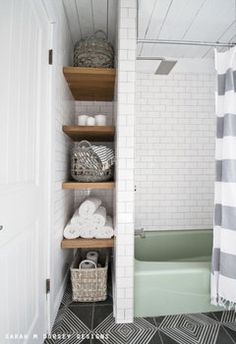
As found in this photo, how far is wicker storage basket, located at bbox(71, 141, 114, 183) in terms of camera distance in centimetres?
171

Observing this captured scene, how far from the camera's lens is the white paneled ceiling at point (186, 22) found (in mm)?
1604

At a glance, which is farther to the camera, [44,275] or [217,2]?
[217,2]

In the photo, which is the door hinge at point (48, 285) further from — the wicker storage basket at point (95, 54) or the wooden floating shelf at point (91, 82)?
the wicker storage basket at point (95, 54)

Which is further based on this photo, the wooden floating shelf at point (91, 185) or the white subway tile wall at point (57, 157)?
the wooden floating shelf at point (91, 185)

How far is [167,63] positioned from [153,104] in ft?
1.52

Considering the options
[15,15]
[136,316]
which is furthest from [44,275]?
[15,15]

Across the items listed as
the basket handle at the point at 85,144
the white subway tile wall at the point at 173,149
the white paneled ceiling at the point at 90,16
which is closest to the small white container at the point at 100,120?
the basket handle at the point at 85,144

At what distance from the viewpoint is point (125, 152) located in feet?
4.80

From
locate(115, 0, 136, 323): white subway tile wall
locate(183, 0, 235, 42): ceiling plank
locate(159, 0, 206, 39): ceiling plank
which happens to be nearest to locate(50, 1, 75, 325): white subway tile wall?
locate(115, 0, 136, 323): white subway tile wall

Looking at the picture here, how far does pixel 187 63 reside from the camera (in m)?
2.37

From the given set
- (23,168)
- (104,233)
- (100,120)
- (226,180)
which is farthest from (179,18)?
(104,233)

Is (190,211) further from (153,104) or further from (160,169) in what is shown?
(153,104)

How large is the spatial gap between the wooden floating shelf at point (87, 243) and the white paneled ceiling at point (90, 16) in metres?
1.79

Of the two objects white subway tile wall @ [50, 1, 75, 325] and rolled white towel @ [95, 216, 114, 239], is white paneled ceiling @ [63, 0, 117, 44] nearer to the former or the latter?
white subway tile wall @ [50, 1, 75, 325]
